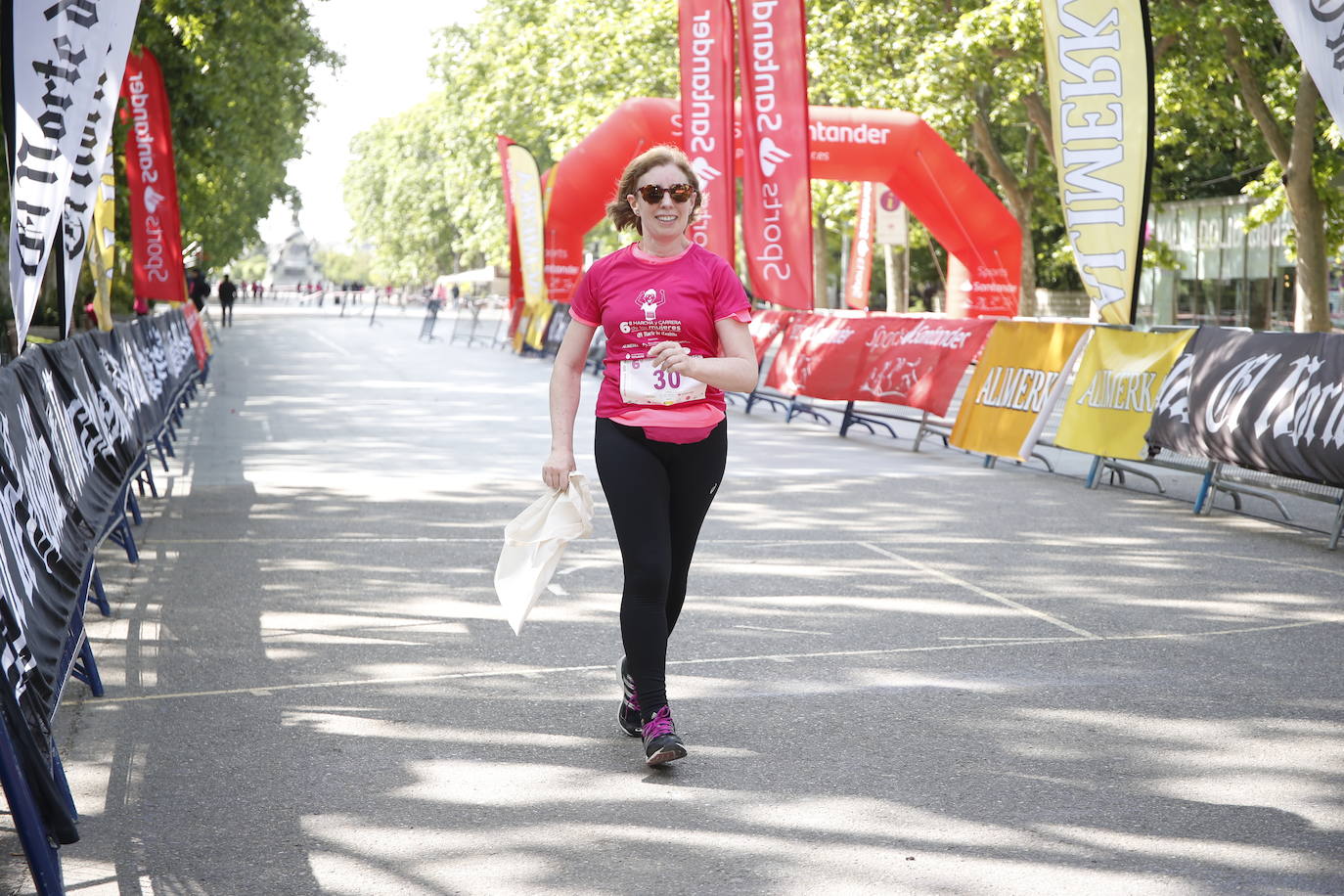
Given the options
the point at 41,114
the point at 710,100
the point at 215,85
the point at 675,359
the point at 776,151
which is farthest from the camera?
the point at 215,85

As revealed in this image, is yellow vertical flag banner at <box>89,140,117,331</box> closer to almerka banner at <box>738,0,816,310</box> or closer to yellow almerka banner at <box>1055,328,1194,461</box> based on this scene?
almerka banner at <box>738,0,816,310</box>

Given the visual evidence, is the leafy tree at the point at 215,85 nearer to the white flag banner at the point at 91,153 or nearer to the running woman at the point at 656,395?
the white flag banner at the point at 91,153

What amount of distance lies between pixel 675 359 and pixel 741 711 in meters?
1.56

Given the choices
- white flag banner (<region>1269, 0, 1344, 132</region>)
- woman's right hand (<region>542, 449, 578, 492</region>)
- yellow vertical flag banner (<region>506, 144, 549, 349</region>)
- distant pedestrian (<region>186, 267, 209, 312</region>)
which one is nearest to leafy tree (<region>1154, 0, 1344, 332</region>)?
yellow vertical flag banner (<region>506, 144, 549, 349</region>)

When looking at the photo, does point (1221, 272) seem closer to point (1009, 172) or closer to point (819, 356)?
point (1009, 172)

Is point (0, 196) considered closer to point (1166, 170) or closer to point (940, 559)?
point (940, 559)

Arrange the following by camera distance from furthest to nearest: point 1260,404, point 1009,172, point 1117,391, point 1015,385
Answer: point 1009,172
point 1015,385
point 1117,391
point 1260,404

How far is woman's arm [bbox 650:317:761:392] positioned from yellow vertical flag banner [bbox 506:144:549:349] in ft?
80.9

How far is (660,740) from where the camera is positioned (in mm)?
5043

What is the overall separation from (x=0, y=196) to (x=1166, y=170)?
26.9m

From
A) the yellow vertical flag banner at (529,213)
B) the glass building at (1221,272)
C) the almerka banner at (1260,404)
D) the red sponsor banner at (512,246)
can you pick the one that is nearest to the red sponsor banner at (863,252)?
the yellow vertical flag banner at (529,213)

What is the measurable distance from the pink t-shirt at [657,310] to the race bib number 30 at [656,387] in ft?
0.09

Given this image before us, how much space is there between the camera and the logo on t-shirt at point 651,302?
16.7ft

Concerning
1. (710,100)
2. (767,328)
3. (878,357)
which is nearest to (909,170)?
(767,328)
